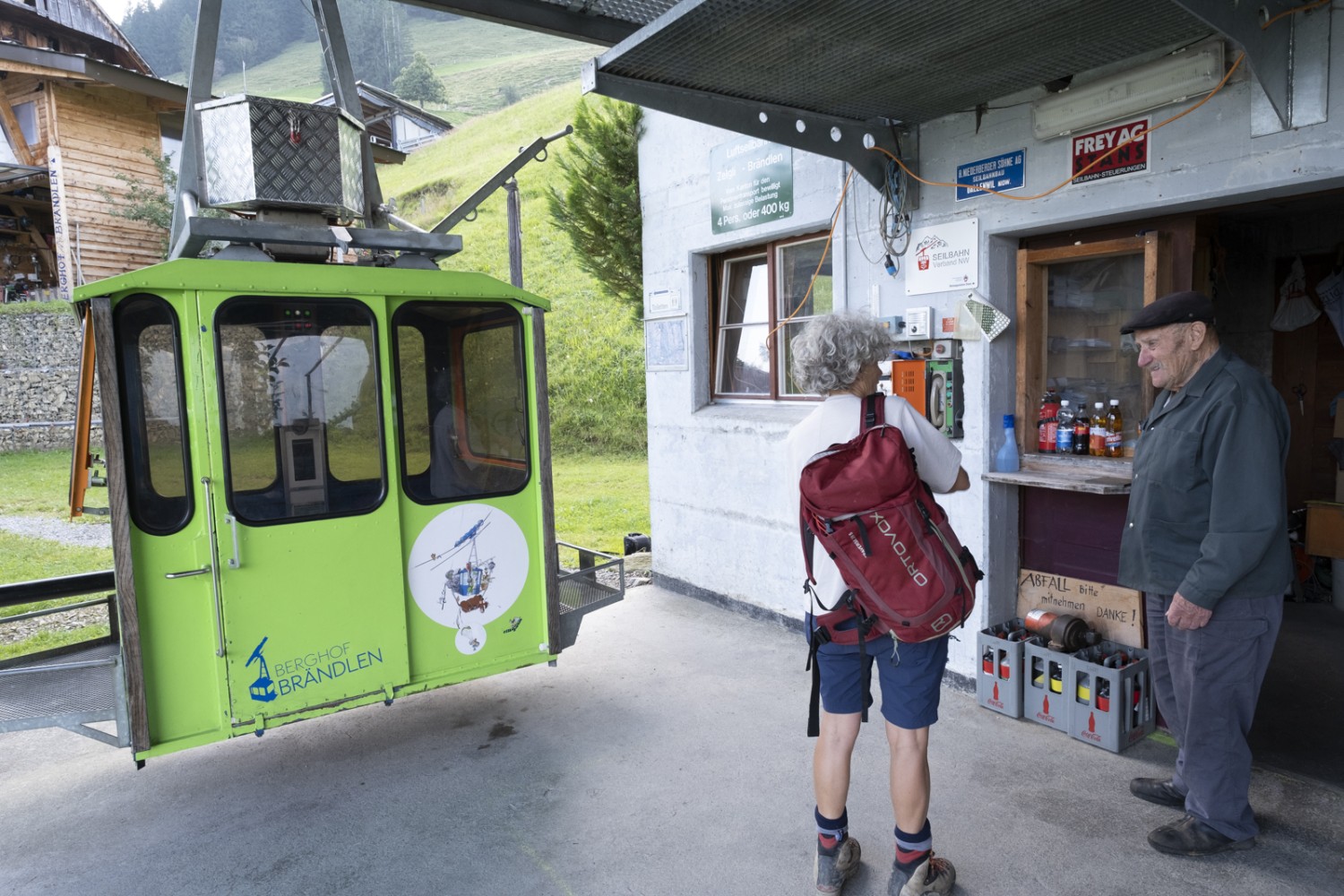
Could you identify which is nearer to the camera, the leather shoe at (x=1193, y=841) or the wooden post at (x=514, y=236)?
the leather shoe at (x=1193, y=841)

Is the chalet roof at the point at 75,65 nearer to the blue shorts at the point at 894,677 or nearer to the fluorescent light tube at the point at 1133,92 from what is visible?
the fluorescent light tube at the point at 1133,92

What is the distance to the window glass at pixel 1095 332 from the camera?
163 inches

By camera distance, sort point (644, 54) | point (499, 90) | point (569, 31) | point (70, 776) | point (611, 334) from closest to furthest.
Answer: point (644, 54)
point (70, 776)
point (569, 31)
point (611, 334)
point (499, 90)

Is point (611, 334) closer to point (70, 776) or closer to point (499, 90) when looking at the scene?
point (70, 776)

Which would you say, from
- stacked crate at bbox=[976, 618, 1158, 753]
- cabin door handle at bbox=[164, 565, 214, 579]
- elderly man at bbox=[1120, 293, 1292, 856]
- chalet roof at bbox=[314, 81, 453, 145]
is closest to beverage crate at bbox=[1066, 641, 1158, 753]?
stacked crate at bbox=[976, 618, 1158, 753]

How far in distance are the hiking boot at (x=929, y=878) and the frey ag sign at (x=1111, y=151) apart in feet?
9.59

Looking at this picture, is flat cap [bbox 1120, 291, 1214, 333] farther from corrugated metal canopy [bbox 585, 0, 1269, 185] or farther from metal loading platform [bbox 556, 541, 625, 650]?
metal loading platform [bbox 556, 541, 625, 650]

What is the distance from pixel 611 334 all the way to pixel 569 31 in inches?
655

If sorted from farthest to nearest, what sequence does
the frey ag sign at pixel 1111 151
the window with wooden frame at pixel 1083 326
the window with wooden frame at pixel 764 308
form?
the window with wooden frame at pixel 764 308
the window with wooden frame at pixel 1083 326
the frey ag sign at pixel 1111 151

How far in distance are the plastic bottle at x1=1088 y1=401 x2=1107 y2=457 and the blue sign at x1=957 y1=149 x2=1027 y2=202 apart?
1.20 metres

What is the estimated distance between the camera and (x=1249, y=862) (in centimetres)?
297

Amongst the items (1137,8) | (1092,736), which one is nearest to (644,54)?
(1137,8)

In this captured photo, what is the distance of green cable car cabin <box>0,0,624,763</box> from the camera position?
10.8 feet

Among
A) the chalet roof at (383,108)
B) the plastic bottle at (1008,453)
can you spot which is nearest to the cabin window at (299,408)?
the plastic bottle at (1008,453)
